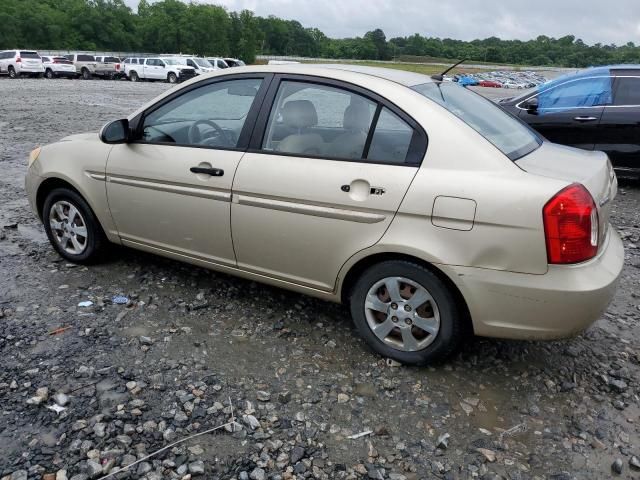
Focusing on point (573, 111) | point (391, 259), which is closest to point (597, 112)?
point (573, 111)

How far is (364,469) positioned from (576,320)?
4.25ft

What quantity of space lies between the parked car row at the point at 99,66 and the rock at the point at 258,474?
37.3m

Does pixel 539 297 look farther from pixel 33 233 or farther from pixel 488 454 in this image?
pixel 33 233

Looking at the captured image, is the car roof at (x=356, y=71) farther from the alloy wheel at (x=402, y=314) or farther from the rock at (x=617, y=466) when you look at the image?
the rock at (x=617, y=466)

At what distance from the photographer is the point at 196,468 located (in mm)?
2498

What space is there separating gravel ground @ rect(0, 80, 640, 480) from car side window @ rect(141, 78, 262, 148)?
1171 mm

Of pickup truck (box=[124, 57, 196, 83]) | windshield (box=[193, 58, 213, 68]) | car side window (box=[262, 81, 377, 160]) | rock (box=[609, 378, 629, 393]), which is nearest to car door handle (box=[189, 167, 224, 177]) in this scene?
car side window (box=[262, 81, 377, 160])

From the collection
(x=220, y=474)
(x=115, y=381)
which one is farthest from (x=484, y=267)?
(x=115, y=381)

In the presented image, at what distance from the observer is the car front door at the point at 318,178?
307cm

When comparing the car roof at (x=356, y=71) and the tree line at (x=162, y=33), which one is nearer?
the car roof at (x=356, y=71)

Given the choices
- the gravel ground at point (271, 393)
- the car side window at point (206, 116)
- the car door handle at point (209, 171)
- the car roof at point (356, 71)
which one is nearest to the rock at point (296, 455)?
the gravel ground at point (271, 393)

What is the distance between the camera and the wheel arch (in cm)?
301

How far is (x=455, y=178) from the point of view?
2871 mm

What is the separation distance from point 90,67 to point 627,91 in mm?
40334
